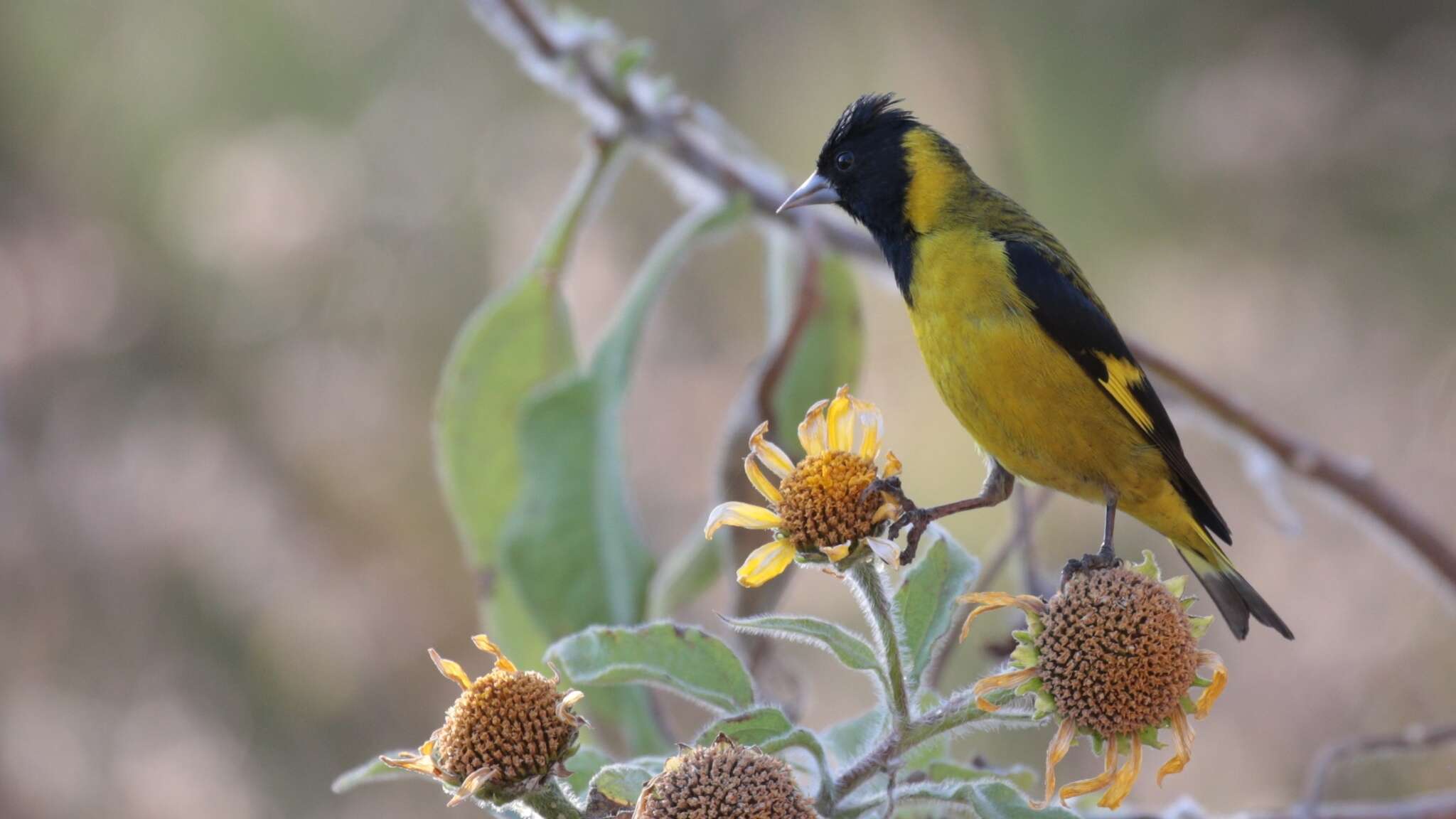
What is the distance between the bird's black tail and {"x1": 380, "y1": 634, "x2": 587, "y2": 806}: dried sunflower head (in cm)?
110

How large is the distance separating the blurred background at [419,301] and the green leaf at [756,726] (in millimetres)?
3299

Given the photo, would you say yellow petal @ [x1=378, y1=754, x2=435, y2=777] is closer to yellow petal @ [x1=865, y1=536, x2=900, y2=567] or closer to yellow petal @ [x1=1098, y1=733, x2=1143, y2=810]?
yellow petal @ [x1=865, y1=536, x2=900, y2=567]

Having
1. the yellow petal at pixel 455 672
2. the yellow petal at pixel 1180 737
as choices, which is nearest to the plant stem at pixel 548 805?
the yellow petal at pixel 455 672

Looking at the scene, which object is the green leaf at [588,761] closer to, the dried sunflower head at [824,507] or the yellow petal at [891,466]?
the dried sunflower head at [824,507]

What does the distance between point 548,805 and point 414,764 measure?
147 mm

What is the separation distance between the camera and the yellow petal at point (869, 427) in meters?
1.64

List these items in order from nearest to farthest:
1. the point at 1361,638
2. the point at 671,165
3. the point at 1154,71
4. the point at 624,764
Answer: the point at 624,764 < the point at 671,165 < the point at 1361,638 < the point at 1154,71

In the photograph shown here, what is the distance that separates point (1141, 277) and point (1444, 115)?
4.26ft

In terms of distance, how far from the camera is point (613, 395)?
116 inches

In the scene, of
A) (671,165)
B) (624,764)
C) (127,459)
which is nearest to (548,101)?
(127,459)

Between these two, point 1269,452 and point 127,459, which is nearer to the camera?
point 1269,452

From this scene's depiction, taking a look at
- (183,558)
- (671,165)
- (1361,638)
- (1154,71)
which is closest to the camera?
(671,165)

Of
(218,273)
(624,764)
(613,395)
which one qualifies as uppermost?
(218,273)

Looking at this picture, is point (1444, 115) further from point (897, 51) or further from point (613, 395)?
point (613, 395)
